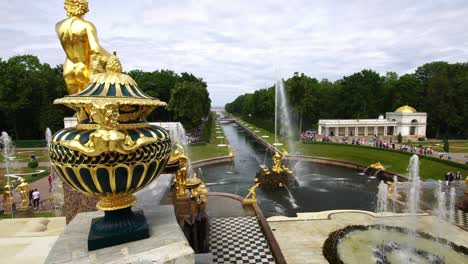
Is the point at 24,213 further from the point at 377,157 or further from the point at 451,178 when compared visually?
the point at 377,157

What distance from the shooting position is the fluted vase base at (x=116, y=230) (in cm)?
388

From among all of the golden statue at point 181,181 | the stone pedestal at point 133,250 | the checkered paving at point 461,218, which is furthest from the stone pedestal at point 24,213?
the checkered paving at point 461,218

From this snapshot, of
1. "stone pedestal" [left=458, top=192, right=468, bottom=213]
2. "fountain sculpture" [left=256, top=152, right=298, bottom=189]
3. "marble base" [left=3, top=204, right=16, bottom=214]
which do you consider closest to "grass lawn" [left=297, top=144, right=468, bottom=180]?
"stone pedestal" [left=458, top=192, right=468, bottom=213]

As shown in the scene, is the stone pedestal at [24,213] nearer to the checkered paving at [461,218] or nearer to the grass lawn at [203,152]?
the grass lawn at [203,152]

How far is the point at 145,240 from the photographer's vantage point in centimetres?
408

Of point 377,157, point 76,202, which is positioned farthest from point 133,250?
point 377,157

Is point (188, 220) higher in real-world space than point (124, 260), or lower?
lower

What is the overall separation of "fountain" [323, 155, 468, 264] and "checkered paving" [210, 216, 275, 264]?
2.18 metres

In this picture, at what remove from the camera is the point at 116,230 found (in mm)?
4027

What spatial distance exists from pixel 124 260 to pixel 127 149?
142 centimetres

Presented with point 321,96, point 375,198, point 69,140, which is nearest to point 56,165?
point 69,140

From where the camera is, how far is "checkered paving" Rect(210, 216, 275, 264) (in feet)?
28.2

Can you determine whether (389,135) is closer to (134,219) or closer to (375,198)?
(375,198)

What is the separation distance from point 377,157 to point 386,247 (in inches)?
730
